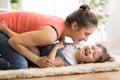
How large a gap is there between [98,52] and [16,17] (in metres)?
0.57

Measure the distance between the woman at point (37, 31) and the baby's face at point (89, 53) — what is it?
8 cm

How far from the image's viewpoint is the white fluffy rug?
145 centimetres

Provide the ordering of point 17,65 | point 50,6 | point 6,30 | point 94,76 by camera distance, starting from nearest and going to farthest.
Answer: point 94,76 < point 17,65 < point 6,30 < point 50,6

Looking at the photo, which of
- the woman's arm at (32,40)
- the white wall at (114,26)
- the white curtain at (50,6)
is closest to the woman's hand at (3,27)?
the woman's arm at (32,40)

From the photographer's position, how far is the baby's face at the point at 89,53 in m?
1.74

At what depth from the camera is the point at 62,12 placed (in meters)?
2.77

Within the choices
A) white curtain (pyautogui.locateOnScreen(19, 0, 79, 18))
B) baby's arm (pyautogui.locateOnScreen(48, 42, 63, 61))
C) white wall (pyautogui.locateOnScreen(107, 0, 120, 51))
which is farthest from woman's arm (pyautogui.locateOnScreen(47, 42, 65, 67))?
white wall (pyautogui.locateOnScreen(107, 0, 120, 51))

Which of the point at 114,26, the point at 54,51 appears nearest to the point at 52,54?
the point at 54,51

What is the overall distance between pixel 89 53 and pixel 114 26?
143 cm

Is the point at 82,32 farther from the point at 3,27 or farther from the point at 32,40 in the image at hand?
the point at 3,27

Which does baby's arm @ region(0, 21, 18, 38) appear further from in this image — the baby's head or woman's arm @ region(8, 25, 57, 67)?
the baby's head

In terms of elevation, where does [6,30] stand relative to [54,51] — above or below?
above

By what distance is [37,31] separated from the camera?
1585 mm

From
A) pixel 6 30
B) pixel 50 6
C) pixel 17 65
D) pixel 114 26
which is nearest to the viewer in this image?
pixel 17 65
